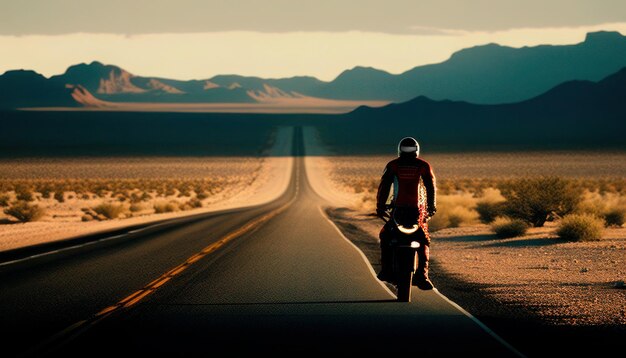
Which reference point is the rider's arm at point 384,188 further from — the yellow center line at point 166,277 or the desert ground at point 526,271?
the yellow center line at point 166,277

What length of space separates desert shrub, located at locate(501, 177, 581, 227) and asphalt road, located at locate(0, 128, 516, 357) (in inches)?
418

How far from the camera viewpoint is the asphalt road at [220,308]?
875 centimetres

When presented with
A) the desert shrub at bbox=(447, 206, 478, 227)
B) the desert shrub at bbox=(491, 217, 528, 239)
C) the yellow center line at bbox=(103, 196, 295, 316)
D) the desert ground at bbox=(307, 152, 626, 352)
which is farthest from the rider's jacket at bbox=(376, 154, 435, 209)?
the desert shrub at bbox=(447, 206, 478, 227)

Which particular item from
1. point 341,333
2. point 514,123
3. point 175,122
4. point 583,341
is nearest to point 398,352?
point 341,333

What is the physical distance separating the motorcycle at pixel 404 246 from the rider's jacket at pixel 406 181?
0.18 meters

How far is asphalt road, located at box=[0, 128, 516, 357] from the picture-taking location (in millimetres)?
8750

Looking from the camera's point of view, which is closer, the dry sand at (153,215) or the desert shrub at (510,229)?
the desert shrub at (510,229)

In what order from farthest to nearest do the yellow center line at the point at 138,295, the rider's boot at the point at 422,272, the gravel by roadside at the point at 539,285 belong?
1. the rider's boot at the point at 422,272
2. the gravel by roadside at the point at 539,285
3. the yellow center line at the point at 138,295

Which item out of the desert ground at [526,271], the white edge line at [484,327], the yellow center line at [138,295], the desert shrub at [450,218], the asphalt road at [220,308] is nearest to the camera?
the white edge line at [484,327]

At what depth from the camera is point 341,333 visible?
30.8 ft

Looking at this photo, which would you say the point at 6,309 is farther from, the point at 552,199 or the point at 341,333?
the point at 552,199

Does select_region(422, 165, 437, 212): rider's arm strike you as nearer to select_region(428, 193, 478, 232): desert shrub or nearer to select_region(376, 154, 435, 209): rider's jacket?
select_region(376, 154, 435, 209): rider's jacket

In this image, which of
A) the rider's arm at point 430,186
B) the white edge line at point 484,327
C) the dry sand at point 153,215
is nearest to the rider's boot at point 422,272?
the white edge line at point 484,327

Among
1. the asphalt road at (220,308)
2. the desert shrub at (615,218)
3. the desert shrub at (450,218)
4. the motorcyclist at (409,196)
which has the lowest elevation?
the desert shrub at (450,218)
